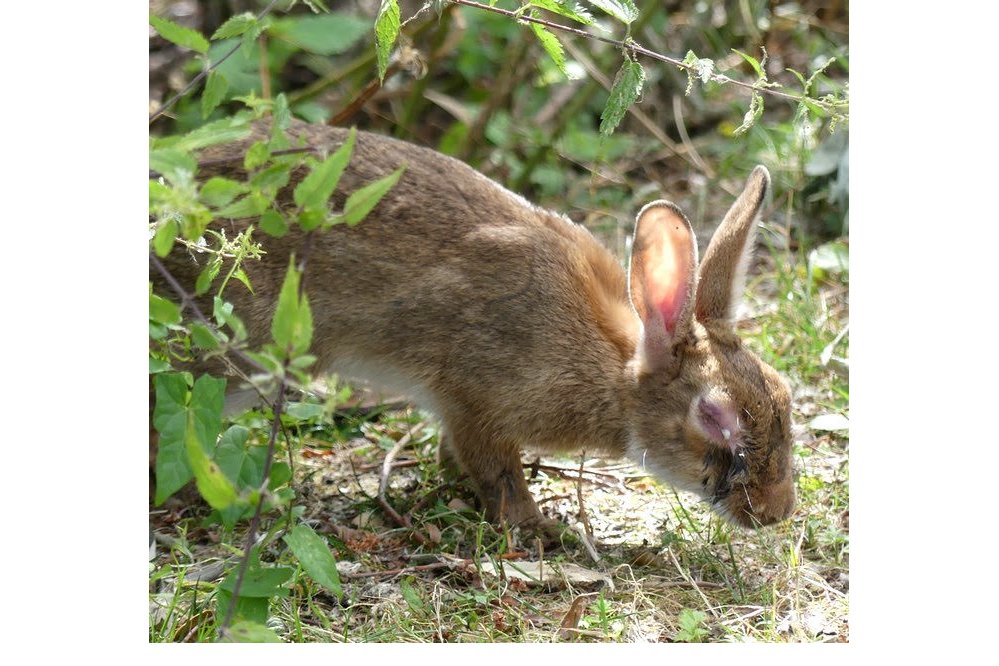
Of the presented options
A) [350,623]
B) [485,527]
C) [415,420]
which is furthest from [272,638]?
[415,420]

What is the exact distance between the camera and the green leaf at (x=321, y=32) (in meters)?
5.91

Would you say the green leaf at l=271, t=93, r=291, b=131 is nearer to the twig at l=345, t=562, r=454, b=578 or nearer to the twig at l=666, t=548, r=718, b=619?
the twig at l=345, t=562, r=454, b=578

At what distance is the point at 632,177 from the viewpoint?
681 centimetres

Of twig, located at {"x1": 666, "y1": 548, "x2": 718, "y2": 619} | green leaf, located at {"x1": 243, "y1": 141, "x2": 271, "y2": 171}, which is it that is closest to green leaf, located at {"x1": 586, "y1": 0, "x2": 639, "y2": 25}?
green leaf, located at {"x1": 243, "y1": 141, "x2": 271, "y2": 171}

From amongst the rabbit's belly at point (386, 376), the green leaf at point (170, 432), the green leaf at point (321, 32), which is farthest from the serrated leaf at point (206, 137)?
the green leaf at point (321, 32)

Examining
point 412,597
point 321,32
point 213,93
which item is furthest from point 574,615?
point 321,32

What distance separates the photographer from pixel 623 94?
330cm

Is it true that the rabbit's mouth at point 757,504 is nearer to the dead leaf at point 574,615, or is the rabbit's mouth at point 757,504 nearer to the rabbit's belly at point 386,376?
the dead leaf at point 574,615

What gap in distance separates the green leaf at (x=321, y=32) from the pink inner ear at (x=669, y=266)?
2562mm

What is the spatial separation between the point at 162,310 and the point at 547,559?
5.28 ft

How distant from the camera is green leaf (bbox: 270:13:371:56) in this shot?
591cm

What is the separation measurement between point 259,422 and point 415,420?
707 millimetres

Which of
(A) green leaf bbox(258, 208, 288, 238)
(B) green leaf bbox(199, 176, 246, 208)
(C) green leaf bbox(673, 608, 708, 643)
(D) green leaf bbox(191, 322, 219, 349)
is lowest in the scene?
(C) green leaf bbox(673, 608, 708, 643)

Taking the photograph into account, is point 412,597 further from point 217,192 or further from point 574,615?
point 217,192
